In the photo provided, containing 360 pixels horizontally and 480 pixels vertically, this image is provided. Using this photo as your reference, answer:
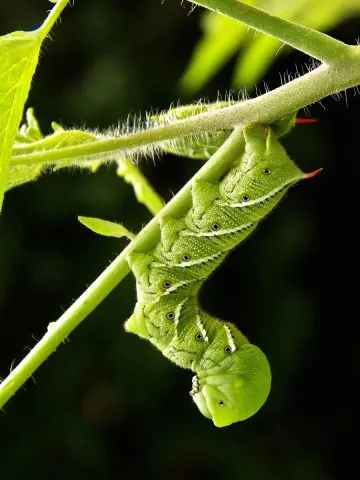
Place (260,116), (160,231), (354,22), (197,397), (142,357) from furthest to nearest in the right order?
(354,22) → (142,357) → (197,397) → (160,231) → (260,116)

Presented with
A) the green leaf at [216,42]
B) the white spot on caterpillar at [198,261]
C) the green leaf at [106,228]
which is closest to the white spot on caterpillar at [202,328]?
the white spot on caterpillar at [198,261]

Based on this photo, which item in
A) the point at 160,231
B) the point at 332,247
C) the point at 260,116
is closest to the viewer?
the point at 260,116

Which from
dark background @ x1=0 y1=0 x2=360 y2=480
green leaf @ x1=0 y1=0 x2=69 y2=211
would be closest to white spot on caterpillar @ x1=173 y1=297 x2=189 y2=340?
green leaf @ x1=0 y1=0 x2=69 y2=211

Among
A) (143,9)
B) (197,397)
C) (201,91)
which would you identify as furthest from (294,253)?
(197,397)

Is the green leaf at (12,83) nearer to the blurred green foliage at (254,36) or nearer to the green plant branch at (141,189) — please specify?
the green plant branch at (141,189)

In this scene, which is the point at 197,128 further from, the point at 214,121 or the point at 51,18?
the point at 51,18

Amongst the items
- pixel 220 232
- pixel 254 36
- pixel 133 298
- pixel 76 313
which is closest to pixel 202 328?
pixel 220 232

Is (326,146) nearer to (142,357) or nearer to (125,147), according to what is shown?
(142,357)

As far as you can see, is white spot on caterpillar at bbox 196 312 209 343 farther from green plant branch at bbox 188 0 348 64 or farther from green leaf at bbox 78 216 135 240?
green plant branch at bbox 188 0 348 64
